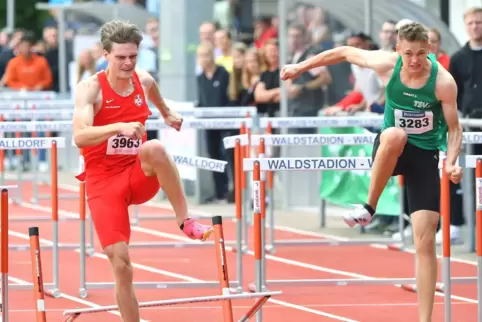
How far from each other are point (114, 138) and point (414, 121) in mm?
2019

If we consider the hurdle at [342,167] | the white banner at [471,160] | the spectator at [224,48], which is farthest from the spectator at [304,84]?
the white banner at [471,160]

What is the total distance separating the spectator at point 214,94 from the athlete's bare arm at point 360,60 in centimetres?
925

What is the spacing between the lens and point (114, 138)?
8.86m

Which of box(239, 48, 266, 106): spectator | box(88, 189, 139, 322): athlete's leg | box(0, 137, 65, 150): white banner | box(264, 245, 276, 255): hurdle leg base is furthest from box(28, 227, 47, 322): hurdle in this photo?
box(239, 48, 266, 106): spectator

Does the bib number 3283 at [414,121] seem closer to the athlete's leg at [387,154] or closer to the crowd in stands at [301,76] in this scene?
the athlete's leg at [387,154]

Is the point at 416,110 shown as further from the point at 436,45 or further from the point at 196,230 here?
the point at 436,45

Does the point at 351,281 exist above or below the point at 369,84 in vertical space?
below

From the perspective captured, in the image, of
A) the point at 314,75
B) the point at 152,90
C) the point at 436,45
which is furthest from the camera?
the point at 314,75

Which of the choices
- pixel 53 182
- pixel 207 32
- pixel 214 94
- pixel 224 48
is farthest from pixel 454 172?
pixel 224 48

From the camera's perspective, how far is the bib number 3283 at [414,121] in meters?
9.00

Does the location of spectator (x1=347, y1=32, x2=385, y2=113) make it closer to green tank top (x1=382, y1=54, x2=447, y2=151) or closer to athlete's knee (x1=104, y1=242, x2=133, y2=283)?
green tank top (x1=382, y1=54, x2=447, y2=151)

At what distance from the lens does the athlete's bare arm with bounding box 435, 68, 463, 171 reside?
29.2 ft

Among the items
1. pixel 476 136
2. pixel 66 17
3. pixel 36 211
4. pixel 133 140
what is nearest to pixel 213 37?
pixel 36 211

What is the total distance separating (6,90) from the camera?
24906 millimetres
